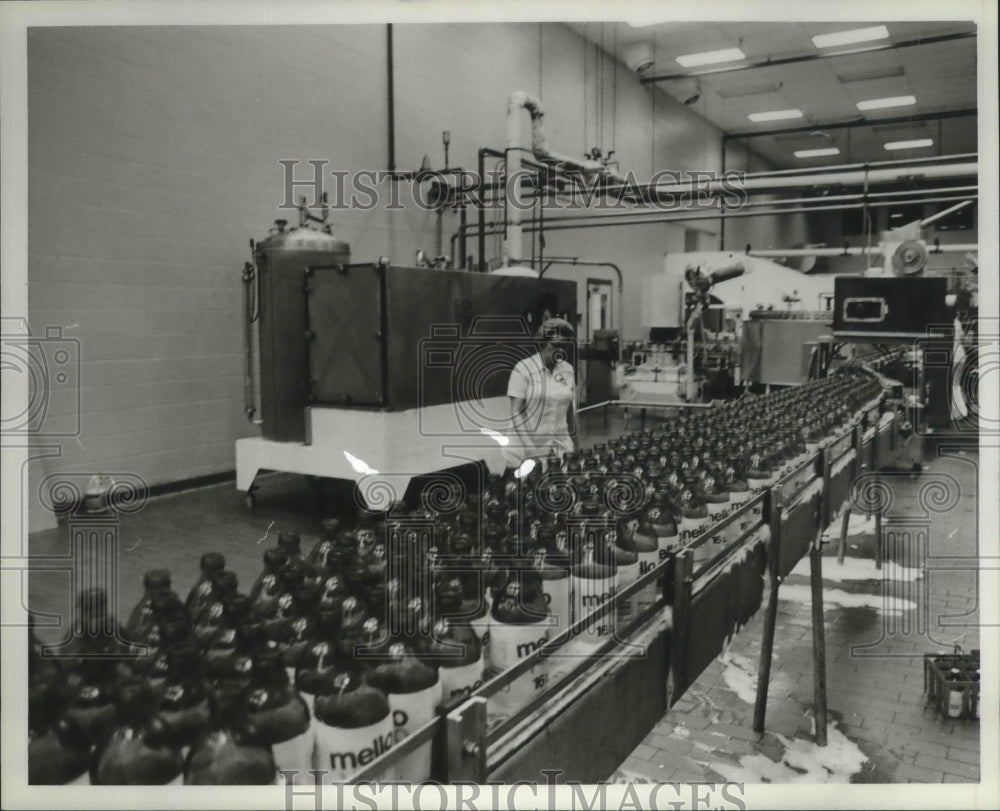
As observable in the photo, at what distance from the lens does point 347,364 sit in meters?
4.35

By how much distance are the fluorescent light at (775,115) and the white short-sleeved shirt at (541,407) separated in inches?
374

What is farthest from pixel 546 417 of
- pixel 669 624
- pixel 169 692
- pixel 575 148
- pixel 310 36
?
pixel 575 148

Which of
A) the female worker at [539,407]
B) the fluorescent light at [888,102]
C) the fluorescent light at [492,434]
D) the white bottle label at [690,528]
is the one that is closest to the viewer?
the white bottle label at [690,528]

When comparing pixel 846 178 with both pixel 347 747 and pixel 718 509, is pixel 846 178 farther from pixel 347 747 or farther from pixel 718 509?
pixel 347 747

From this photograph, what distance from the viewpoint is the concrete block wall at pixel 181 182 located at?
164 inches

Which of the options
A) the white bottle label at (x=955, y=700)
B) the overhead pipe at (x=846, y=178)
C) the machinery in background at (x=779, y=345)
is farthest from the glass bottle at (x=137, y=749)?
the machinery in background at (x=779, y=345)

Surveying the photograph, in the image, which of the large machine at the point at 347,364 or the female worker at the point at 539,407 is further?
the large machine at the point at 347,364

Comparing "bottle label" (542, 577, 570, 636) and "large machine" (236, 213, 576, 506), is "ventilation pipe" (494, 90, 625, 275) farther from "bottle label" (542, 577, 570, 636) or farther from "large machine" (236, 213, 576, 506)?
"bottle label" (542, 577, 570, 636)

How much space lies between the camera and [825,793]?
1446 mm

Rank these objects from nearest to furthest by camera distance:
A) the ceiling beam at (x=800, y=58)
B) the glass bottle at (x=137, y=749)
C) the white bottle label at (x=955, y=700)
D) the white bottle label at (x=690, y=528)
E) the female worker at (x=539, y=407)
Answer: the glass bottle at (x=137, y=749)
the white bottle label at (x=690, y=528)
the white bottle label at (x=955, y=700)
the female worker at (x=539, y=407)
the ceiling beam at (x=800, y=58)

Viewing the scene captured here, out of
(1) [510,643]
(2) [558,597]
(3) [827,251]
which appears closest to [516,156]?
(2) [558,597]

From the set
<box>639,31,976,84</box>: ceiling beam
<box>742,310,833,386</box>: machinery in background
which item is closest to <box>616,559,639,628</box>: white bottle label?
<box>639,31,976,84</box>: ceiling beam

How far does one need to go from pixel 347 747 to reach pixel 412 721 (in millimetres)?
83

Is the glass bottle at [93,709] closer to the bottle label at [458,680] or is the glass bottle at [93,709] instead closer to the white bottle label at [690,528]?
the bottle label at [458,680]
